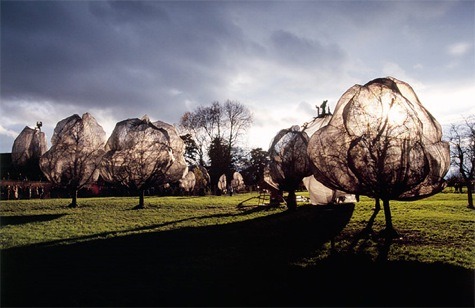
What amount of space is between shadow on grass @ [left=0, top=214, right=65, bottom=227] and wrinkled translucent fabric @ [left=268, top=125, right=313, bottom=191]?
513 inches

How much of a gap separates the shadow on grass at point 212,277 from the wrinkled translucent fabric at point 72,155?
13.3 metres

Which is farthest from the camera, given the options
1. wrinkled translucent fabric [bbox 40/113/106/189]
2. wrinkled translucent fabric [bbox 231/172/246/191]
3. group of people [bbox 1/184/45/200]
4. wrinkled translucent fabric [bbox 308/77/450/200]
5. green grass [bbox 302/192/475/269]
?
wrinkled translucent fabric [bbox 231/172/246/191]

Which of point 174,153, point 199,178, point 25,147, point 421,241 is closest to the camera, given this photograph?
point 421,241

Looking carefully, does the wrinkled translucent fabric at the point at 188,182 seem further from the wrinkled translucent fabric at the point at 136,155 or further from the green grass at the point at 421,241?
the green grass at the point at 421,241

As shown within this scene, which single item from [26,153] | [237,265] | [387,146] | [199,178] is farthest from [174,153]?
[26,153]

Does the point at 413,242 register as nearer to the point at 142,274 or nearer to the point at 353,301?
the point at 353,301

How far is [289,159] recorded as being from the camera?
20.9 meters

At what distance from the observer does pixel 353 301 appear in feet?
19.4

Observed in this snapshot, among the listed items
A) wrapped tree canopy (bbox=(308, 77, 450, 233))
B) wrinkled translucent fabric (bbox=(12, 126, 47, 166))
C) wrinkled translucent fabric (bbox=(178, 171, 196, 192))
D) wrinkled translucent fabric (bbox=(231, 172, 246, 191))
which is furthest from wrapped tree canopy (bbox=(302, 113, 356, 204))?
wrinkled translucent fabric (bbox=(231, 172, 246, 191))

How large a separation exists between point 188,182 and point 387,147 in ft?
135

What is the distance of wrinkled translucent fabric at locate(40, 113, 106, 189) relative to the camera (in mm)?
22531

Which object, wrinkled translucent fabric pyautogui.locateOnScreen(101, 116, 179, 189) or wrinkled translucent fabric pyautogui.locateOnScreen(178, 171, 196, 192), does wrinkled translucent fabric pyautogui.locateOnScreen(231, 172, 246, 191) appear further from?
wrinkled translucent fabric pyautogui.locateOnScreen(101, 116, 179, 189)

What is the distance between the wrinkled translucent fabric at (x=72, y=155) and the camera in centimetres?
2253

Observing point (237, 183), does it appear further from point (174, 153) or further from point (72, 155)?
point (72, 155)
